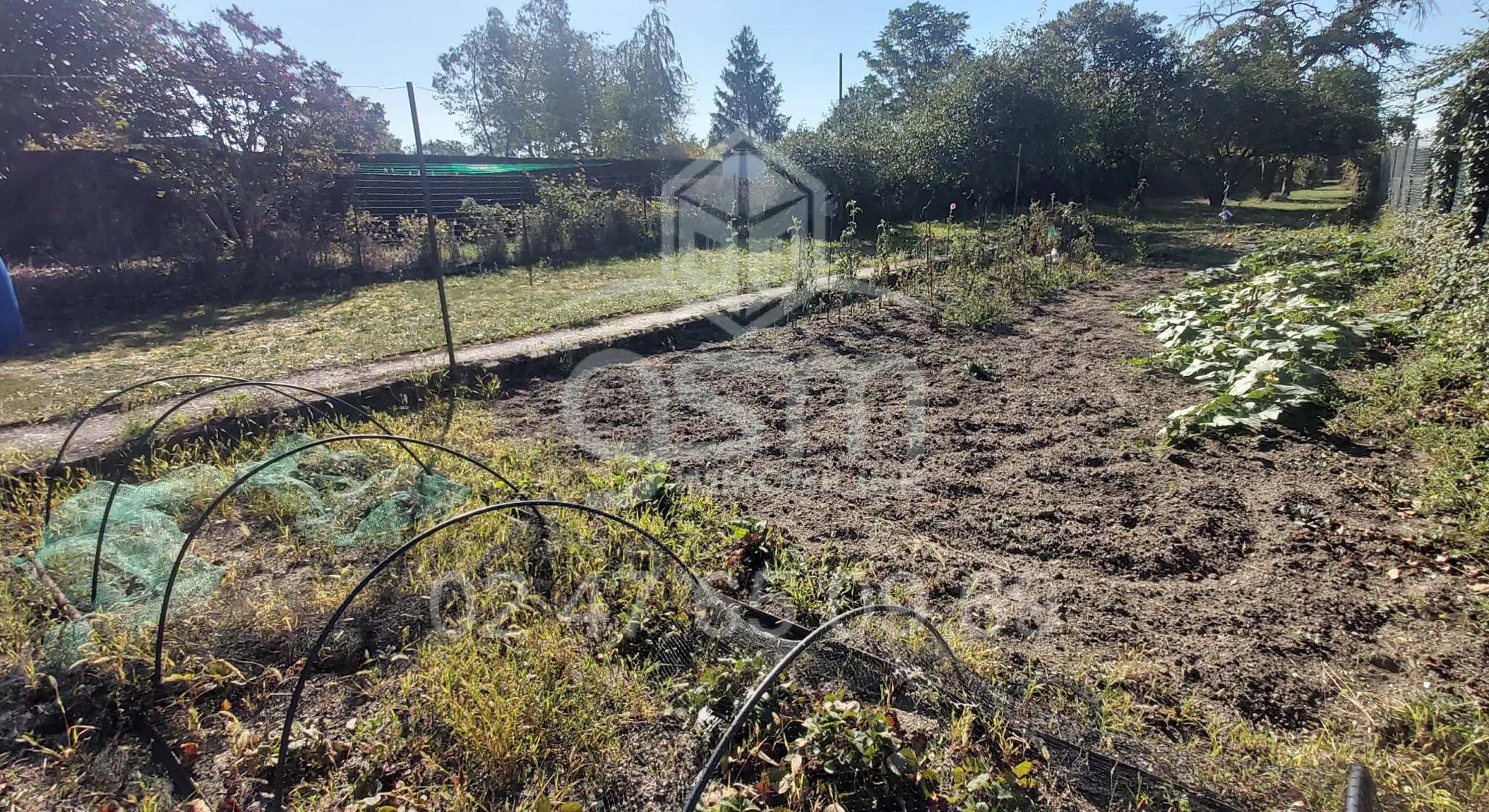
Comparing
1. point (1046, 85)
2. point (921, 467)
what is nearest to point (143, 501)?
point (921, 467)

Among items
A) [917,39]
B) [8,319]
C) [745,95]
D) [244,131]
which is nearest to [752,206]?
[244,131]

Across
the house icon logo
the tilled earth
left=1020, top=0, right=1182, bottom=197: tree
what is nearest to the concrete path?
the tilled earth

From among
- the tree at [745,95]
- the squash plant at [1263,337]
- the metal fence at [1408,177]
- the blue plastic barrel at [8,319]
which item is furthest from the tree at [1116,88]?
the tree at [745,95]

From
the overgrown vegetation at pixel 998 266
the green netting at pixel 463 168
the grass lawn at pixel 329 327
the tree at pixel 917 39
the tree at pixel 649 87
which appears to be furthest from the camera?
the tree at pixel 917 39

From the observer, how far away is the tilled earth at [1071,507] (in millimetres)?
2035

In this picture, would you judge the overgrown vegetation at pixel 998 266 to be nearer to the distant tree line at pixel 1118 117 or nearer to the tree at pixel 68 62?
the distant tree line at pixel 1118 117

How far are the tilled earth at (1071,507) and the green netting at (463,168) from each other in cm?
917

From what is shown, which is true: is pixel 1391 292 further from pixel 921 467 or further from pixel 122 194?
pixel 122 194

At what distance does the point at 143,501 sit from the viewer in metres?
2.65

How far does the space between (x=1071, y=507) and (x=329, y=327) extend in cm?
652

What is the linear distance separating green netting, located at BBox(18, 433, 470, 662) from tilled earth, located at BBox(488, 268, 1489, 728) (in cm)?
108

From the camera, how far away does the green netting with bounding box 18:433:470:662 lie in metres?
2.24

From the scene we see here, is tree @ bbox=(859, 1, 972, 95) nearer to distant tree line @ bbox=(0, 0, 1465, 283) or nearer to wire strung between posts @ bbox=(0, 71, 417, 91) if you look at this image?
distant tree line @ bbox=(0, 0, 1465, 283)

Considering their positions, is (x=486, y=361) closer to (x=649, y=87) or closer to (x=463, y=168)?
(x=463, y=168)
